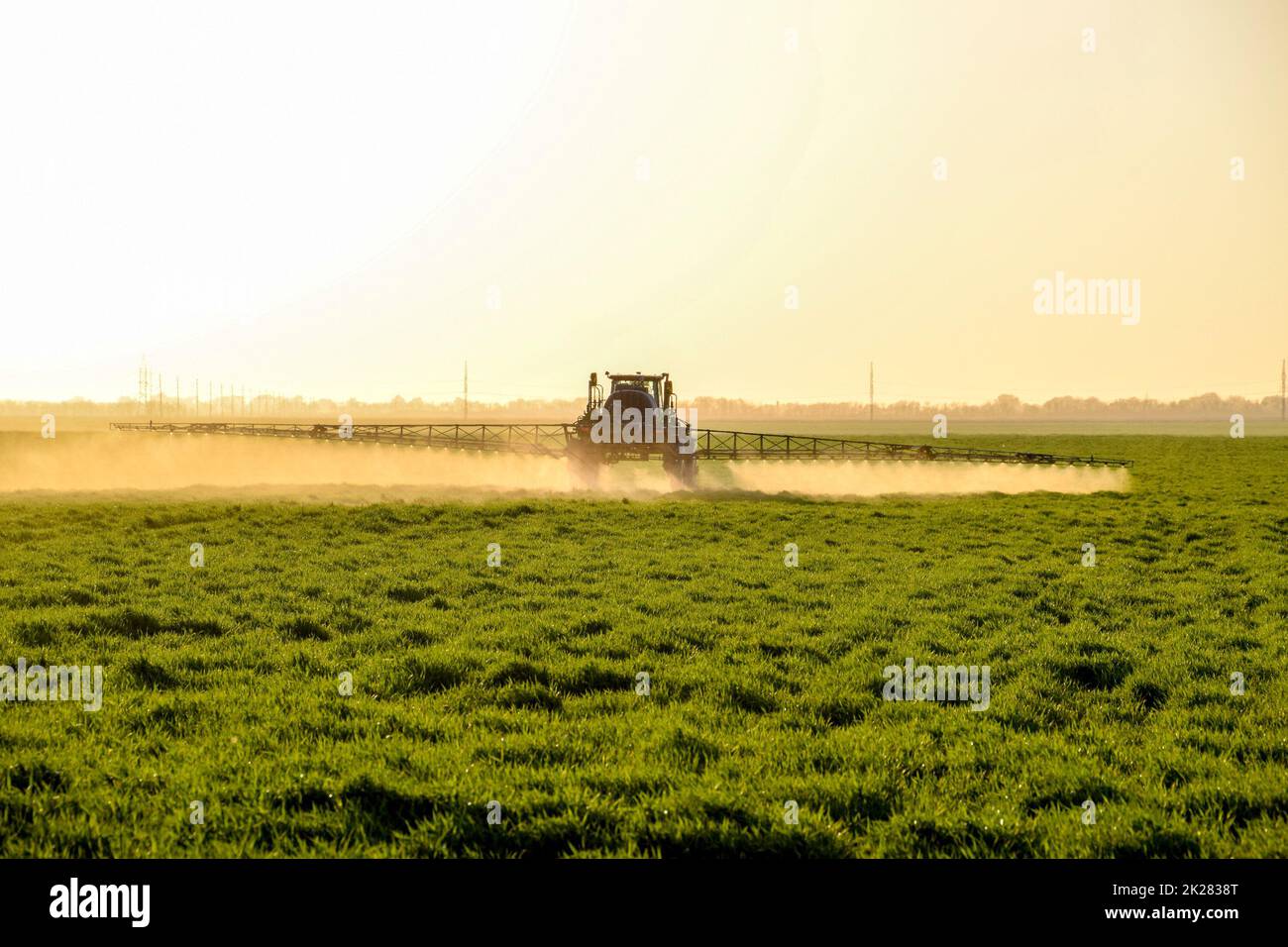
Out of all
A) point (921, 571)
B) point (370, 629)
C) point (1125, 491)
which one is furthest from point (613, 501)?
point (1125, 491)

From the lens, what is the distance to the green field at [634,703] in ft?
18.4

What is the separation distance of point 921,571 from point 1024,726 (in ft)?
28.0

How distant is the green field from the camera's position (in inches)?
221

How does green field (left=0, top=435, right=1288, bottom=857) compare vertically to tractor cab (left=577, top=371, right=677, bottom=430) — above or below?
below

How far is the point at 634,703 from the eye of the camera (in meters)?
8.39

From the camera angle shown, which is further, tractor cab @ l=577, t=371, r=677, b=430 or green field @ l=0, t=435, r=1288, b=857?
tractor cab @ l=577, t=371, r=677, b=430

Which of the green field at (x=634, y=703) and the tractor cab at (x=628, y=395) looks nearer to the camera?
the green field at (x=634, y=703)

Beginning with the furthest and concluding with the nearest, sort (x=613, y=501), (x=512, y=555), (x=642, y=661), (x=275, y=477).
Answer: (x=275, y=477) → (x=613, y=501) → (x=512, y=555) → (x=642, y=661)

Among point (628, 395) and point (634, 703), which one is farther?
point (628, 395)

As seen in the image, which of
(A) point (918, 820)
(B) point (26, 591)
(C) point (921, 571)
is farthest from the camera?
(C) point (921, 571)

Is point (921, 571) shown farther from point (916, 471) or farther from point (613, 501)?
point (916, 471)

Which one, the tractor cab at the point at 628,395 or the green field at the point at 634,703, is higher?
the tractor cab at the point at 628,395

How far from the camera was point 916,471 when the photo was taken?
135 feet
